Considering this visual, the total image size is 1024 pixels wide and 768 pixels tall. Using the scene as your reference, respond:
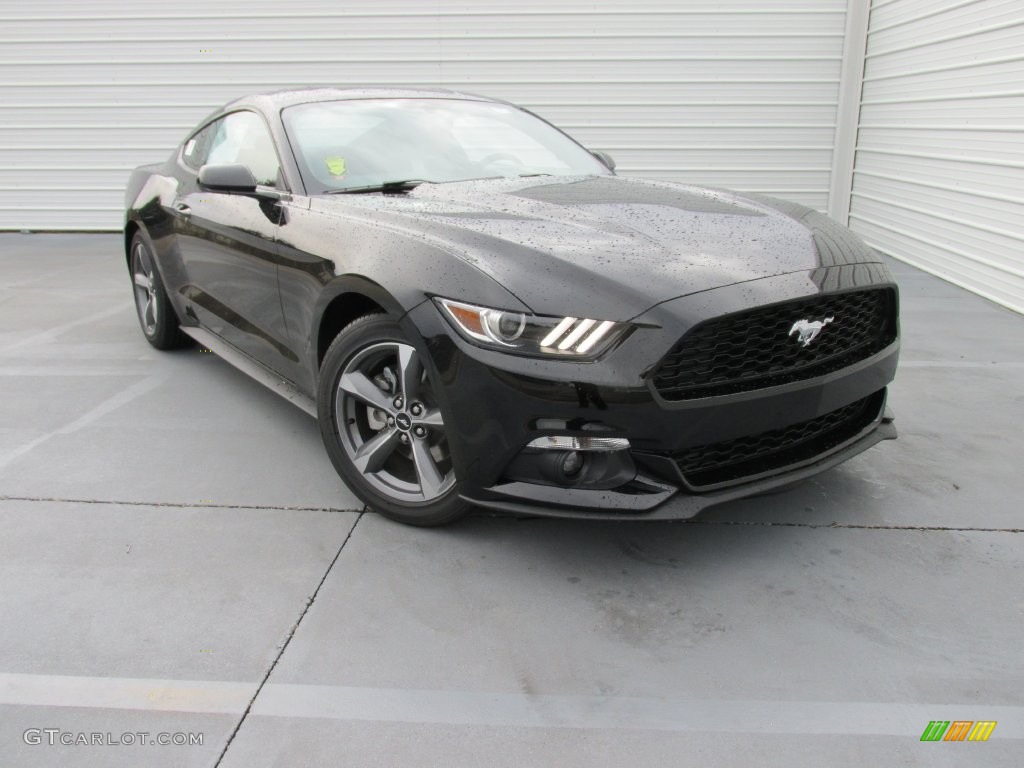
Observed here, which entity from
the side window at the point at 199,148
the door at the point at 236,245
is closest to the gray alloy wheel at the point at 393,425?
the door at the point at 236,245

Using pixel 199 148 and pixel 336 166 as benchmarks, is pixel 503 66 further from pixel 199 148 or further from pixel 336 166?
pixel 336 166

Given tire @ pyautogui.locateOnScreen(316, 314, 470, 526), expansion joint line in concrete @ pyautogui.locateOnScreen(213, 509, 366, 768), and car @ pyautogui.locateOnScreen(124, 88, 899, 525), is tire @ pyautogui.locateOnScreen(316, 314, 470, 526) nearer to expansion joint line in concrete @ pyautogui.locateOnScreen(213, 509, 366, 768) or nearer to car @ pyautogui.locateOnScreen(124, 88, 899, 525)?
car @ pyautogui.locateOnScreen(124, 88, 899, 525)

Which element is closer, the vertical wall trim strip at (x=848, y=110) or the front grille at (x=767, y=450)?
the front grille at (x=767, y=450)

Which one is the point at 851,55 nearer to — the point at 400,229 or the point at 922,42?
the point at 922,42

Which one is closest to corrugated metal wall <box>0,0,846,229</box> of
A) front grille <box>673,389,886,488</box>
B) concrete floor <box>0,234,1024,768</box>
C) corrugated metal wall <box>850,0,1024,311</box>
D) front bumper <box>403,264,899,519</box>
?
corrugated metal wall <box>850,0,1024,311</box>

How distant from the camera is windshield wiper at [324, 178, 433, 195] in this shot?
10.9 feet

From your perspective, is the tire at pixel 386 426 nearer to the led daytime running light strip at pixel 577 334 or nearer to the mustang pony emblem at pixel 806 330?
the led daytime running light strip at pixel 577 334

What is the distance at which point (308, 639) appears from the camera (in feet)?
7.64

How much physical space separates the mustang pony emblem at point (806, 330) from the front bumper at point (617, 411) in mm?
88

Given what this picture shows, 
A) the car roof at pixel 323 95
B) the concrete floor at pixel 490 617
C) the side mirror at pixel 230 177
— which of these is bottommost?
the concrete floor at pixel 490 617

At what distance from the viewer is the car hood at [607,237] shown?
2402mm

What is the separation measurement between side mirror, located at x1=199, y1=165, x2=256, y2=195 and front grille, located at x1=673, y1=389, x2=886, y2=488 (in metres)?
2.06

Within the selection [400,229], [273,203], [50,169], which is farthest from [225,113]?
[50,169]

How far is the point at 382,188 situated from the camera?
132 inches
